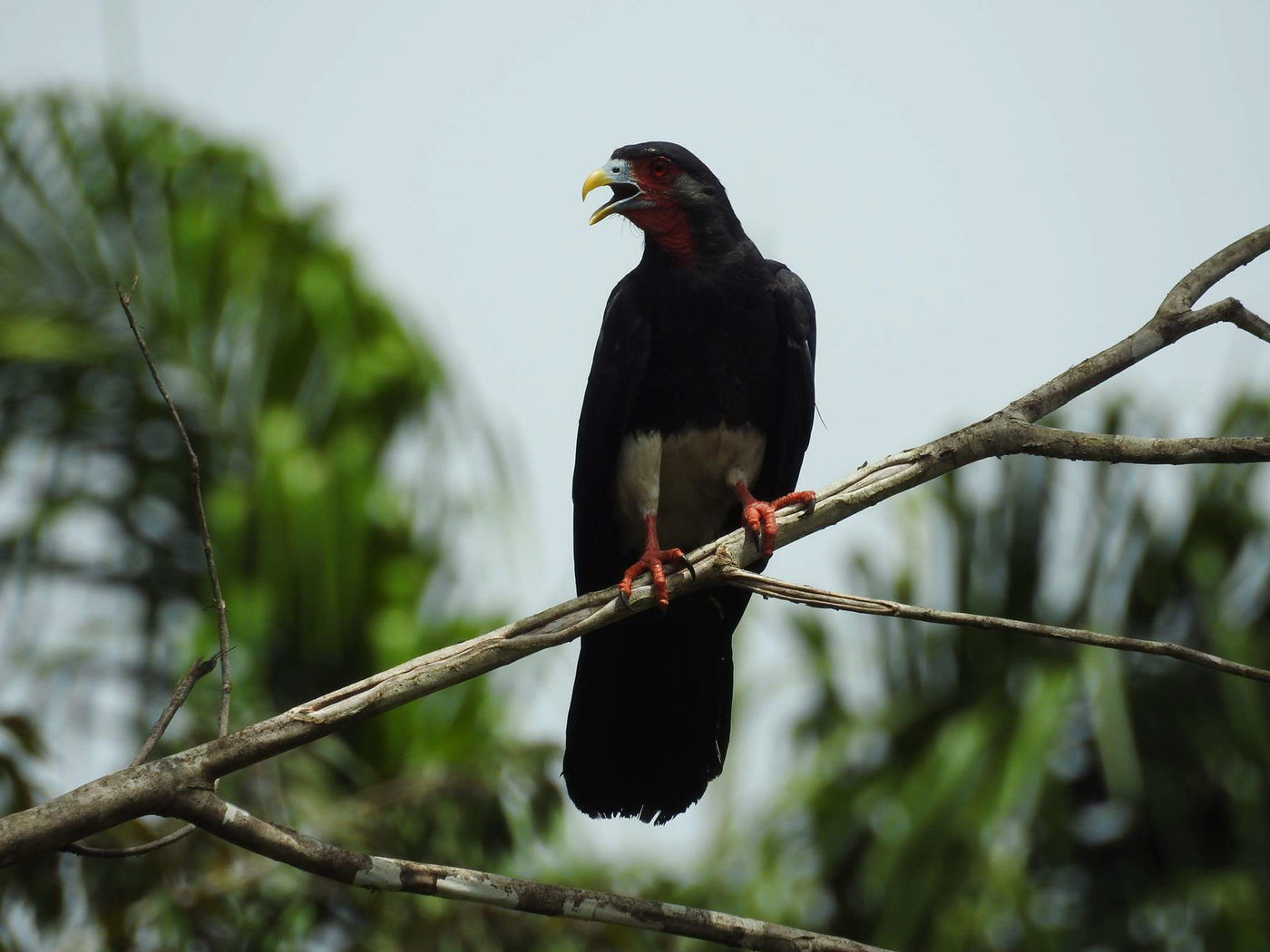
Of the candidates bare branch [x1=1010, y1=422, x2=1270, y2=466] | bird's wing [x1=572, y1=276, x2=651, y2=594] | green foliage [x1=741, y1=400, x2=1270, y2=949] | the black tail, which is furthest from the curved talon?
green foliage [x1=741, y1=400, x2=1270, y2=949]

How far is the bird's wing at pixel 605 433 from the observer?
3.94 meters

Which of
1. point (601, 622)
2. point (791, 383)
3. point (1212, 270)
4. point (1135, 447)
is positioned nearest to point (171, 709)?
point (601, 622)

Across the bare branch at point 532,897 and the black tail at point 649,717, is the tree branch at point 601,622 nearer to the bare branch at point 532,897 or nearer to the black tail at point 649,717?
the bare branch at point 532,897

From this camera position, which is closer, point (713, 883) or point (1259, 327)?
point (1259, 327)

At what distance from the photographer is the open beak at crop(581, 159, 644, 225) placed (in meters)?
4.08

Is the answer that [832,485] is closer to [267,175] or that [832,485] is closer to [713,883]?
[713,883]

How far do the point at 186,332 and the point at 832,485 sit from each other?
15.3ft

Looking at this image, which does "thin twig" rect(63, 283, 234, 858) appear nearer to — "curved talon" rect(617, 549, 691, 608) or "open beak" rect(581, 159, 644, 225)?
"curved talon" rect(617, 549, 691, 608)

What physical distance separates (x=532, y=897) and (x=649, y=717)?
48.3 inches

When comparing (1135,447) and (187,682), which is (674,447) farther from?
(187,682)

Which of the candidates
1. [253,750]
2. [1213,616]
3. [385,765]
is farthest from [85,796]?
[1213,616]

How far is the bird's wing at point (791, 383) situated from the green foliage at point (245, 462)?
175 centimetres

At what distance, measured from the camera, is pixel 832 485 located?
3.12 m

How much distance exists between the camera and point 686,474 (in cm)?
400
